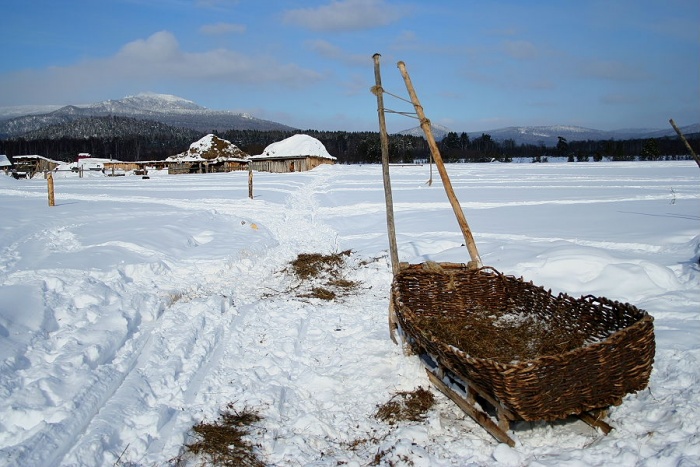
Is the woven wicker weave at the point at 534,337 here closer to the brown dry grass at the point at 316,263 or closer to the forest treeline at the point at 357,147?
the brown dry grass at the point at 316,263

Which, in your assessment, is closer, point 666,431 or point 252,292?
point 666,431

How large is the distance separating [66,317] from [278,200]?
17.2 metres

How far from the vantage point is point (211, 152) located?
7350cm

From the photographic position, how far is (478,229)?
1305cm

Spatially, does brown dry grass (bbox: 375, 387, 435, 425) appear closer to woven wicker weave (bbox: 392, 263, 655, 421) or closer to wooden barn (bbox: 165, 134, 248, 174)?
woven wicker weave (bbox: 392, 263, 655, 421)

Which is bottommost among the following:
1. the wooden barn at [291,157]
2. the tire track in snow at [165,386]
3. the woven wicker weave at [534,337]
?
the tire track in snow at [165,386]

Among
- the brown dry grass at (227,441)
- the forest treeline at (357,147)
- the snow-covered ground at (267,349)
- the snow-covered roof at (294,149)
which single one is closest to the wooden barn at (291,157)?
the snow-covered roof at (294,149)

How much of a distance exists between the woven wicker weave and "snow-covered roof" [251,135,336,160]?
5860cm

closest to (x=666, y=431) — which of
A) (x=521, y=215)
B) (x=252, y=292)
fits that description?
(x=252, y=292)

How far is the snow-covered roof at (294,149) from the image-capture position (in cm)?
6400

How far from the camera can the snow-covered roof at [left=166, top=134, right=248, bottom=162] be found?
72.2 m

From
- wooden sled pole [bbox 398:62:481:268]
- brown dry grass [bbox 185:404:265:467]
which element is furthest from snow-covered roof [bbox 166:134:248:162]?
brown dry grass [bbox 185:404:265:467]

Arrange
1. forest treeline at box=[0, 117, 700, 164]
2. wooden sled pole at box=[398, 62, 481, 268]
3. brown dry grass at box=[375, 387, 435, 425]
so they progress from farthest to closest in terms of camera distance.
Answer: forest treeline at box=[0, 117, 700, 164], wooden sled pole at box=[398, 62, 481, 268], brown dry grass at box=[375, 387, 435, 425]

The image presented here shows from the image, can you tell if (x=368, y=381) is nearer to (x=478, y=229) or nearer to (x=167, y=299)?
(x=167, y=299)
